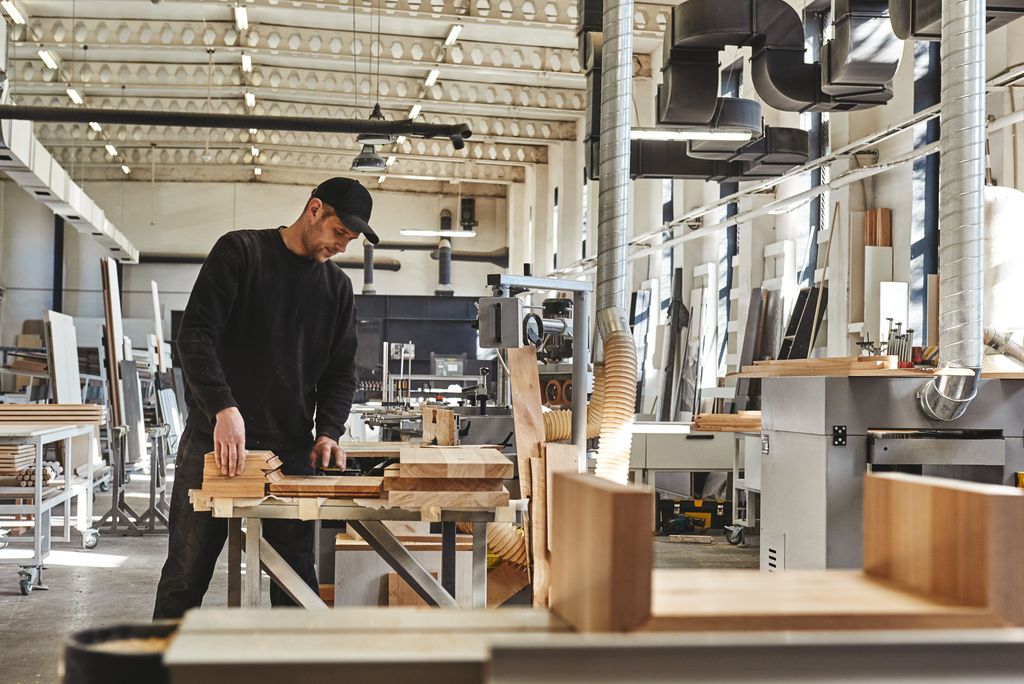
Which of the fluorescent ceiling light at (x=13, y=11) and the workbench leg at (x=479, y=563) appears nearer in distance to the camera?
the workbench leg at (x=479, y=563)

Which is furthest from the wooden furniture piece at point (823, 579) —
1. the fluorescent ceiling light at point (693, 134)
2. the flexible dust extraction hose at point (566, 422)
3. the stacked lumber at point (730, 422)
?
the stacked lumber at point (730, 422)

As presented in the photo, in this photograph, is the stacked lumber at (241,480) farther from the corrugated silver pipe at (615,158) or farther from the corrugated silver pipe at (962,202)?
the corrugated silver pipe at (962,202)

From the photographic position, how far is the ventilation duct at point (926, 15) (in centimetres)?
452

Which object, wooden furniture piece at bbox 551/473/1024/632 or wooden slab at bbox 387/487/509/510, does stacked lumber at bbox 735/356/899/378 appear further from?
wooden furniture piece at bbox 551/473/1024/632

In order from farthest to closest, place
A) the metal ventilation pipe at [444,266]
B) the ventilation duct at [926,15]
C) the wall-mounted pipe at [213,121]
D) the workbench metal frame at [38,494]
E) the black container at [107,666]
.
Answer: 1. the metal ventilation pipe at [444,266]
2. the wall-mounted pipe at [213,121]
3. the workbench metal frame at [38,494]
4. the ventilation duct at [926,15]
5. the black container at [107,666]

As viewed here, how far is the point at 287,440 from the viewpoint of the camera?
3.00 metres

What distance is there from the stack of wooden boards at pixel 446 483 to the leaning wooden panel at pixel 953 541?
1.38 meters

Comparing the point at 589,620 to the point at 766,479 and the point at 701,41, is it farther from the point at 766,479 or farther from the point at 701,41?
the point at 701,41

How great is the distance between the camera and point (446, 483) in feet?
8.46

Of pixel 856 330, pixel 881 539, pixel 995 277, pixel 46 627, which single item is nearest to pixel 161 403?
pixel 46 627

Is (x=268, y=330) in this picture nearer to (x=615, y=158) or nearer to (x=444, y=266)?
(x=615, y=158)

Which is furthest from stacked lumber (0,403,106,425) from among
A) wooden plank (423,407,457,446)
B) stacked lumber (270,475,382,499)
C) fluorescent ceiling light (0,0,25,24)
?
fluorescent ceiling light (0,0,25,24)

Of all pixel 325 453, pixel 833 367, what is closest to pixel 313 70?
pixel 833 367

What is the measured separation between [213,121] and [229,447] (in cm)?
707
